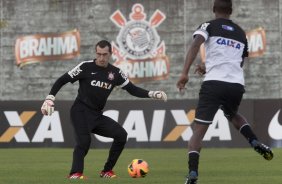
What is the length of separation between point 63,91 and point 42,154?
16441 mm

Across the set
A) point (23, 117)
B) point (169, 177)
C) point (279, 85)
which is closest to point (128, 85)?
point (169, 177)

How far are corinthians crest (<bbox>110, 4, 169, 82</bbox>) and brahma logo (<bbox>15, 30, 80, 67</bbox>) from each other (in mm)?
1853

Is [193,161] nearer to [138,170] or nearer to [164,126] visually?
[138,170]

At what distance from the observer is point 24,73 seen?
39781 mm

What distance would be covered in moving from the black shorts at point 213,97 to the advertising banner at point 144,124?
49.1 ft

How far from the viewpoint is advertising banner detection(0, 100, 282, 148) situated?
25.8 metres

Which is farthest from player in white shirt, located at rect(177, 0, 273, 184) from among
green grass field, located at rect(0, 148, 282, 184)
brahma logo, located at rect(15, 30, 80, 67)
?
brahma logo, located at rect(15, 30, 80, 67)

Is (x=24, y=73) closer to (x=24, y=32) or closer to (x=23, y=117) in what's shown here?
(x=24, y=32)

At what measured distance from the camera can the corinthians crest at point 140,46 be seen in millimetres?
39344

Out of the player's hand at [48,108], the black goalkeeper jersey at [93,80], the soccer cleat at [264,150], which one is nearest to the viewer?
the soccer cleat at [264,150]

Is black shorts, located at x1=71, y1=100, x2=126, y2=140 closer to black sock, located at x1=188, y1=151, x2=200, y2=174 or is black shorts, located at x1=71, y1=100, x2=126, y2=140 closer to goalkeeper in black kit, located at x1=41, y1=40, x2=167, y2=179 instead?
goalkeeper in black kit, located at x1=41, y1=40, x2=167, y2=179

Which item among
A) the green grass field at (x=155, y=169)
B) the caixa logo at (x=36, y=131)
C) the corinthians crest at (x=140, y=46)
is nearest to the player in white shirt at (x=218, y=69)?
the green grass field at (x=155, y=169)

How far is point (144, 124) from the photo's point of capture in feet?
86.0

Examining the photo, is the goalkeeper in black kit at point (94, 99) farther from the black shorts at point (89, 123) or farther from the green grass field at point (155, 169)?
the green grass field at point (155, 169)
